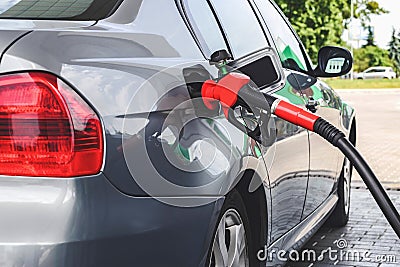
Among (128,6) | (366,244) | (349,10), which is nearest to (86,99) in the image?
(128,6)

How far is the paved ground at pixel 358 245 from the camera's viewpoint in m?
4.92

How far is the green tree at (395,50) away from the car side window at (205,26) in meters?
66.6

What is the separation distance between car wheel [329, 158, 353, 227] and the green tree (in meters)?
64.0

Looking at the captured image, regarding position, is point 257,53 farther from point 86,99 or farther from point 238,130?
point 86,99

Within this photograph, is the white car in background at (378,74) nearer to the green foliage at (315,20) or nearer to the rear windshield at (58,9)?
the green foliage at (315,20)

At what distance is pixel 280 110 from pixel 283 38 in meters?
1.73

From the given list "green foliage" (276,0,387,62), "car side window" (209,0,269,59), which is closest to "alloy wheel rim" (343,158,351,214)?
"car side window" (209,0,269,59)

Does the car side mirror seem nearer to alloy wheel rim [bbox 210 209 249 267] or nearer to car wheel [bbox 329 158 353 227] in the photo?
car wheel [bbox 329 158 353 227]

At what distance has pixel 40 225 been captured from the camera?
222cm

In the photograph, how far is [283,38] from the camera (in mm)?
4652

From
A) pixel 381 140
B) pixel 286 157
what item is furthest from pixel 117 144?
pixel 381 140

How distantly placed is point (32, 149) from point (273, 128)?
1407mm

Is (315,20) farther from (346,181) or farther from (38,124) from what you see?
(38,124)

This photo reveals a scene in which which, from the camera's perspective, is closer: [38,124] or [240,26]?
[38,124]
